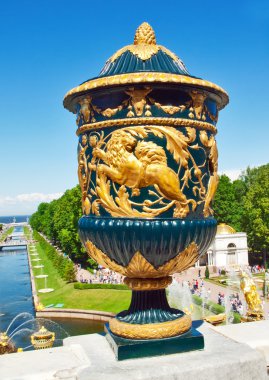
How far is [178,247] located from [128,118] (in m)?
1.36

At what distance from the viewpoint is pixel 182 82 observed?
4297mm

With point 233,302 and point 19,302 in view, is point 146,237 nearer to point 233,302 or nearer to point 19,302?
point 233,302

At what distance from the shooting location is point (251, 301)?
755cm

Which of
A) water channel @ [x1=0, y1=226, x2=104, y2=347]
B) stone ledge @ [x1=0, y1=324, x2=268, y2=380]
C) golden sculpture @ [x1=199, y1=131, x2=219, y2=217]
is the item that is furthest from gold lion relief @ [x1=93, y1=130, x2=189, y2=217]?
water channel @ [x1=0, y1=226, x2=104, y2=347]

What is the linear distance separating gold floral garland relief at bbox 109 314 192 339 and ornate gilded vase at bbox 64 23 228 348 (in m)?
0.01

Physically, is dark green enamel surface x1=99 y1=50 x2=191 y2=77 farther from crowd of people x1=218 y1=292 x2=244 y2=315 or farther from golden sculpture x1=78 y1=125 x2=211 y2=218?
crowd of people x1=218 y1=292 x2=244 y2=315

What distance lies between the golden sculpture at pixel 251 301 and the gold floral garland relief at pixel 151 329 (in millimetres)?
2515

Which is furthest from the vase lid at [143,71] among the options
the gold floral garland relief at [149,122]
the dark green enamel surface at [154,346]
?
the dark green enamel surface at [154,346]

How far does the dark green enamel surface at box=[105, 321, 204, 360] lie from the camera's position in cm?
437

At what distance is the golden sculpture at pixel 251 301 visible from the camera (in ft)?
22.4

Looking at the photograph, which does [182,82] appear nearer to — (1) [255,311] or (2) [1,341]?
(1) [255,311]

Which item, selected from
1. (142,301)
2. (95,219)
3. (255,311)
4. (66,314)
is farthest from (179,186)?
(66,314)

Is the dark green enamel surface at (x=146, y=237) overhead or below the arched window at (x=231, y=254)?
overhead

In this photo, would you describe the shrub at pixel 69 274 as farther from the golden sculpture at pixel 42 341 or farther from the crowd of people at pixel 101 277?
the golden sculpture at pixel 42 341
